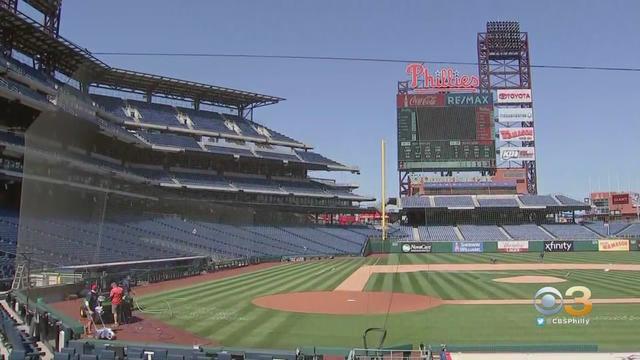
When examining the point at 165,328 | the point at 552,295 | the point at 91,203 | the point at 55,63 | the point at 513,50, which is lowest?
the point at 165,328

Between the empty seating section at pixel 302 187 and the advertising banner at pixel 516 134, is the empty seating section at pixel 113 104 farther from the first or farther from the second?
the advertising banner at pixel 516 134

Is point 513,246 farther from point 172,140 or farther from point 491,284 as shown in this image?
point 172,140

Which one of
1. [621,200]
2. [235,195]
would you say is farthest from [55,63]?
[621,200]

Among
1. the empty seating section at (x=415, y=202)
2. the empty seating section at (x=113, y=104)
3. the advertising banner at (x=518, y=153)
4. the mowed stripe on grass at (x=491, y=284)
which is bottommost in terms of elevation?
the mowed stripe on grass at (x=491, y=284)

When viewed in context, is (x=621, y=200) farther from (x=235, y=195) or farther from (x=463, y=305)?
(x=463, y=305)

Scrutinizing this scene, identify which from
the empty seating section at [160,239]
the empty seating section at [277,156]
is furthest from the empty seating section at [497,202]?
the empty seating section at [277,156]

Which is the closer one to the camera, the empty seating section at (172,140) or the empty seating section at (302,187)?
the empty seating section at (172,140)

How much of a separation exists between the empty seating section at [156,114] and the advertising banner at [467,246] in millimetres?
34187

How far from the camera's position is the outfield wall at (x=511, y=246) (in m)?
58.8

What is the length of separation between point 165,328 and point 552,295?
12428mm

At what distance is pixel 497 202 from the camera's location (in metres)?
66.4

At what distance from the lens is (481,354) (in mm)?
12102

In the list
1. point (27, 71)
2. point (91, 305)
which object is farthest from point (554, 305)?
point (27, 71)

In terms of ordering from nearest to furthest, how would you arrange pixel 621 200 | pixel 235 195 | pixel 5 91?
pixel 5 91 → pixel 235 195 → pixel 621 200
